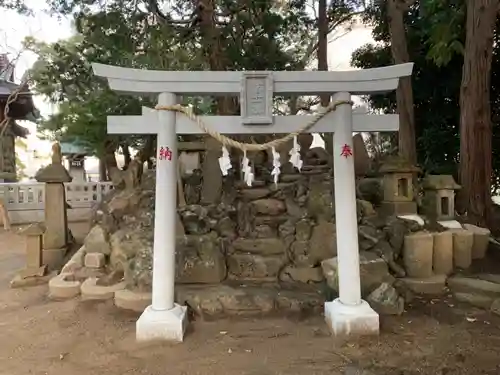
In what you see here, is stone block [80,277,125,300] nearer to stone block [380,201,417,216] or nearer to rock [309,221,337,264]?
rock [309,221,337,264]

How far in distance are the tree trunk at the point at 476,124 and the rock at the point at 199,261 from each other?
420cm

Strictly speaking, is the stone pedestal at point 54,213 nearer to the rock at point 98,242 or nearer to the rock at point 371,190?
the rock at point 98,242

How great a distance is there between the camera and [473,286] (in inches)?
191

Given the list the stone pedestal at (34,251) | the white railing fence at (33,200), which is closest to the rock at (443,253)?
the stone pedestal at (34,251)

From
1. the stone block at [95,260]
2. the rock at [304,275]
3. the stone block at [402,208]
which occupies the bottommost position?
the rock at [304,275]

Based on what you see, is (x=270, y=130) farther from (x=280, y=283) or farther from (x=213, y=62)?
(x=213, y=62)

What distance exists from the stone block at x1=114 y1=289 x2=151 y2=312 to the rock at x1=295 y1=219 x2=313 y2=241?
198 cm

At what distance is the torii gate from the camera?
3.87 meters

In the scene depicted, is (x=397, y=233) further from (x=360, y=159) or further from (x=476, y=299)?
(x=360, y=159)

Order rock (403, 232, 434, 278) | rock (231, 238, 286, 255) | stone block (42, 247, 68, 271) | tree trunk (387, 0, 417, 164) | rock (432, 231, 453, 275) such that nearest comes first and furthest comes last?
rock (403, 232, 434, 278) → rock (432, 231, 453, 275) → rock (231, 238, 286, 255) → stone block (42, 247, 68, 271) → tree trunk (387, 0, 417, 164)

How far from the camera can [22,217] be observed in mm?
11898

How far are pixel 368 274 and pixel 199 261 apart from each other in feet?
6.49

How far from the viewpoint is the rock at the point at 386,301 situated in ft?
14.4

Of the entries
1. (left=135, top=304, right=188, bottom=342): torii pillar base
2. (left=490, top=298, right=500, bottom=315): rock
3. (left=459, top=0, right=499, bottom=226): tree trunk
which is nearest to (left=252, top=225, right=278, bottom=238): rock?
(left=135, top=304, right=188, bottom=342): torii pillar base
